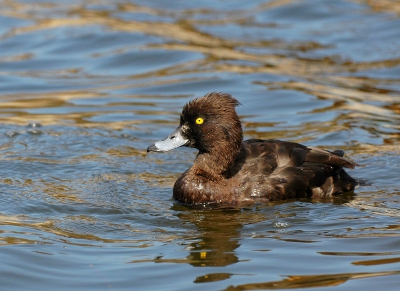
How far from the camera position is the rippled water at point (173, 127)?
6.38m

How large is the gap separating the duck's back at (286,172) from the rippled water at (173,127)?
0.59 ft

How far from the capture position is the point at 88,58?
15.9m

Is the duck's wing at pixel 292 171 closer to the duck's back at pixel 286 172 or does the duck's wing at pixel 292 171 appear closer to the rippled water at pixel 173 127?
the duck's back at pixel 286 172

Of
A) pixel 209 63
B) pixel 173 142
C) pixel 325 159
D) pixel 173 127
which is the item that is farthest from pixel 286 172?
pixel 209 63

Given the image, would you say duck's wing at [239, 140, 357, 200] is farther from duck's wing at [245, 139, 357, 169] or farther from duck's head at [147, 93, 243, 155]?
duck's head at [147, 93, 243, 155]

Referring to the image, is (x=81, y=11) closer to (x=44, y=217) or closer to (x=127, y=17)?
(x=127, y=17)

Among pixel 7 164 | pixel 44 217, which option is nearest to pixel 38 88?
pixel 7 164

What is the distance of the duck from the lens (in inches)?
329

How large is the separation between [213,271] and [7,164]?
4.14 meters

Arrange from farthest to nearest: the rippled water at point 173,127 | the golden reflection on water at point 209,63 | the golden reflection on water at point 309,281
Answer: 1. the golden reflection on water at point 209,63
2. the rippled water at point 173,127
3. the golden reflection on water at point 309,281

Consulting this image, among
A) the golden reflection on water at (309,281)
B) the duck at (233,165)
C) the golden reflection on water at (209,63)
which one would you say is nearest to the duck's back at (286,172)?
the duck at (233,165)

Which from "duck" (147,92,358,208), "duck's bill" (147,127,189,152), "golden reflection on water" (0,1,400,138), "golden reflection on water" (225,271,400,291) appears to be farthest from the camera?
"golden reflection on water" (0,1,400,138)

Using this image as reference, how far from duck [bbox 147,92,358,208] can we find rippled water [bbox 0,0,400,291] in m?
0.20

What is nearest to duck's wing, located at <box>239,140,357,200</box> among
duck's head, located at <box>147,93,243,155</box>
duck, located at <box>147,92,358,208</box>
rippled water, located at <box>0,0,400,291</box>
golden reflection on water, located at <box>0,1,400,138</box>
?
duck, located at <box>147,92,358,208</box>
